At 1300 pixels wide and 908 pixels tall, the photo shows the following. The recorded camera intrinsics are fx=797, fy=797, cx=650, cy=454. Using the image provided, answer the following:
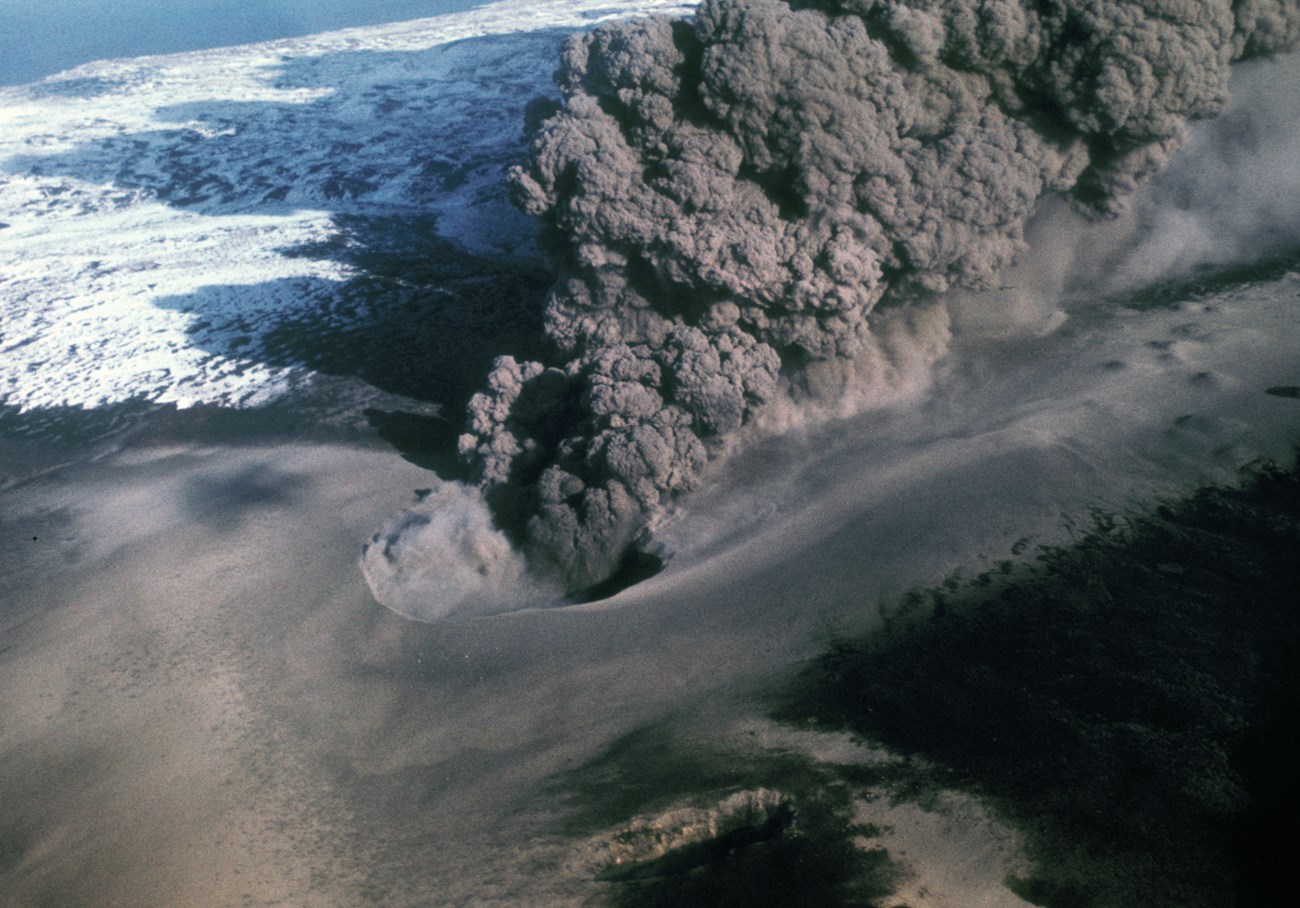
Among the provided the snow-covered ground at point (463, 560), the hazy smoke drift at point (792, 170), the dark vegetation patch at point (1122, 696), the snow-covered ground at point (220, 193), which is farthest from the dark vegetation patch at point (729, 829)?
the snow-covered ground at point (220, 193)

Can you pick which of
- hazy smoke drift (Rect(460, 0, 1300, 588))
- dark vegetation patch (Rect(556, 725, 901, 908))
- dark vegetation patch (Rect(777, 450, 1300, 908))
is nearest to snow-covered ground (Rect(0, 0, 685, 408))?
hazy smoke drift (Rect(460, 0, 1300, 588))

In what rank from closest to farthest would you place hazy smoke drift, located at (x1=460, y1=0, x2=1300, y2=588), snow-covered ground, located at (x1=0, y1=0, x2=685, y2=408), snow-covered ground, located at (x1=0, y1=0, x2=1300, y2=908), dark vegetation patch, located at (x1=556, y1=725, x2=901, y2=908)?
dark vegetation patch, located at (x1=556, y1=725, x2=901, y2=908) → snow-covered ground, located at (x1=0, y1=0, x2=1300, y2=908) → hazy smoke drift, located at (x1=460, y1=0, x2=1300, y2=588) → snow-covered ground, located at (x1=0, y1=0, x2=685, y2=408)

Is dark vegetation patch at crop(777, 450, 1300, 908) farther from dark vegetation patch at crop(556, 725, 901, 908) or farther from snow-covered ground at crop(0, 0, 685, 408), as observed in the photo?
snow-covered ground at crop(0, 0, 685, 408)

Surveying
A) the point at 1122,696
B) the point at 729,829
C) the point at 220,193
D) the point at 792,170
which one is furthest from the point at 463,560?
the point at 220,193

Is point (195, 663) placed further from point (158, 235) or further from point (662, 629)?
point (158, 235)

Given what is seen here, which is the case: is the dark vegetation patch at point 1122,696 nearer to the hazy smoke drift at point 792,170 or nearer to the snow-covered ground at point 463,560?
the snow-covered ground at point 463,560

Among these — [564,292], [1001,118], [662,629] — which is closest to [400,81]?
[564,292]
